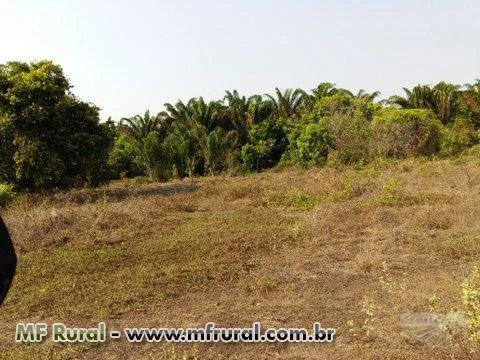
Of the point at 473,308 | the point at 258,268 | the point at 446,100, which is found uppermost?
the point at 446,100

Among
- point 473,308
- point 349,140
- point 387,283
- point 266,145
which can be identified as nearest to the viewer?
point 473,308

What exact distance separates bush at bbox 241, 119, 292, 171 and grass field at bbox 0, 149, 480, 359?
13239mm

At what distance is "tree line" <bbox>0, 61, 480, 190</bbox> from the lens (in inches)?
547

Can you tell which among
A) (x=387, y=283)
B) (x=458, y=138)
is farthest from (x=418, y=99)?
(x=387, y=283)

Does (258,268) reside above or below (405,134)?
below

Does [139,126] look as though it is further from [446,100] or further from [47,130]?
[446,100]

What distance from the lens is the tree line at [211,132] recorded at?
13.9 meters

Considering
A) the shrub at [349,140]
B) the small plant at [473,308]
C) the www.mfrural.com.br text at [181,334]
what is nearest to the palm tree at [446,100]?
the shrub at [349,140]

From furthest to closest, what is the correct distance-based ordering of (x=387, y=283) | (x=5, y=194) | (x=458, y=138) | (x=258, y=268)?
(x=458, y=138), (x=5, y=194), (x=258, y=268), (x=387, y=283)

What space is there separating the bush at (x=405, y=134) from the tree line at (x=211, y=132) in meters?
0.04

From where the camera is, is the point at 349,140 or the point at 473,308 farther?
the point at 349,140

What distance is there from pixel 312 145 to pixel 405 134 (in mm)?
4227

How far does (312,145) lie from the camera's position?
71.7 feet

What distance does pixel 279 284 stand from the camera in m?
5.71
